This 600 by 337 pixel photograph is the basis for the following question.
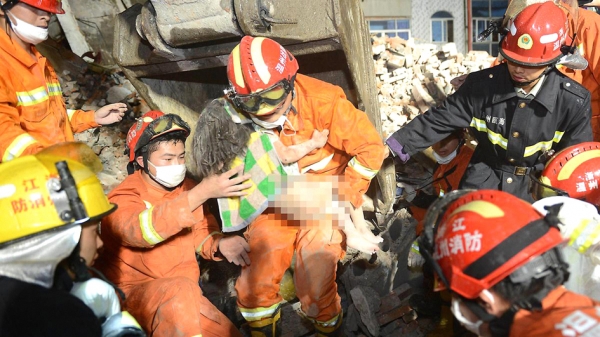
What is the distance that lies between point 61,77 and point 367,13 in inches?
441

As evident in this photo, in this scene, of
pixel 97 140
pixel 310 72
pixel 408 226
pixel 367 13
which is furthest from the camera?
pixel 367 13

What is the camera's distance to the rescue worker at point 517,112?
2764 mm

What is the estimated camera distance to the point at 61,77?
5809 mm

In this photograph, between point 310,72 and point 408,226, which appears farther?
point 408,226

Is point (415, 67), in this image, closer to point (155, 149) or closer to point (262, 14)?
point (262, 14)

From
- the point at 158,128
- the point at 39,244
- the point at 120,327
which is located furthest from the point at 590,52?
the point at 39,244

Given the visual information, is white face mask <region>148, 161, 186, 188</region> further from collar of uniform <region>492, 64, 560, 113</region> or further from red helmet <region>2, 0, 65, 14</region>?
collar of uniform <region>492, 64, 560, 113</region>

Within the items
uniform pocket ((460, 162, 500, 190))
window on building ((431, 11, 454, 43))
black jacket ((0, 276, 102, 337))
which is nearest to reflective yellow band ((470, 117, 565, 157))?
uniform pocket ((460, 162, 500, 190))

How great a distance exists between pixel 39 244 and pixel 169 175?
1.24 metres

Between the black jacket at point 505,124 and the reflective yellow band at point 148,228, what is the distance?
193 centimetres

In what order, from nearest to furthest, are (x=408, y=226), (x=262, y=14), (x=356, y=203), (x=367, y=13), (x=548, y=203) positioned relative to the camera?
(x=548, y=203) < (x=262, y=14) < (x=356, y=203) < (x=408, y=226) < (x=367, y=13)

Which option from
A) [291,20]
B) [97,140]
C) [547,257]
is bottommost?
[97,140]

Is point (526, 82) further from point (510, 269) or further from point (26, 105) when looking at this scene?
point (26, 105)

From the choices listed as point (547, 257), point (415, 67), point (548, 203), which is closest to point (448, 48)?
point (415, 67)
